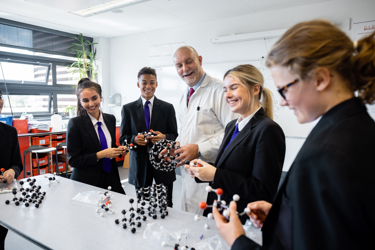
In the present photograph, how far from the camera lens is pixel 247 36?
4.70m

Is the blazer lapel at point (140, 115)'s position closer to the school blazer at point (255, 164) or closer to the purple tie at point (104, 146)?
the purple tie at point (104, 146)

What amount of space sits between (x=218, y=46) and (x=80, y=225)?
448 centimetres

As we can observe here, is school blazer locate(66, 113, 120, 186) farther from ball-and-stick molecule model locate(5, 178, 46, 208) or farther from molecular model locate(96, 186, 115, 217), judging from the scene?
molecular model locate(96, 186, 115, 217)

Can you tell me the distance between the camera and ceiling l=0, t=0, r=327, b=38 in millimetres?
4254

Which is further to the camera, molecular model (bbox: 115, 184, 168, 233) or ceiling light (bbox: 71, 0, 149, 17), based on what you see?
ceiling light (bbox: 71, 0, 149, 17)

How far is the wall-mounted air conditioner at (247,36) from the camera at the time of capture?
14.5 ft

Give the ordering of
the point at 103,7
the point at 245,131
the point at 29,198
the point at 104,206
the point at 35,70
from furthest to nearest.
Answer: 1. the point at 35,70
2. the point at 103,7
3. the point at 29,198
4. the point at 104,206
5. the point at 245,131

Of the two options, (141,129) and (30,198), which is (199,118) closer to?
(141,129)

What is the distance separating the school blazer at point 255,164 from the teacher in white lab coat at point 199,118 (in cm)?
59

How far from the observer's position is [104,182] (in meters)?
2.44

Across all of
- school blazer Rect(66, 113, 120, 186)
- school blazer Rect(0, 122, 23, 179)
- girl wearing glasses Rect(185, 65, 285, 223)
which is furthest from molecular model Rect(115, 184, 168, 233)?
school blazer Rect(0, 122, 23, 179)

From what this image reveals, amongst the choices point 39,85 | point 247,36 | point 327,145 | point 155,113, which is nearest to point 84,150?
point 155,113

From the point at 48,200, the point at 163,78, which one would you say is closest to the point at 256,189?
the point at 48,200

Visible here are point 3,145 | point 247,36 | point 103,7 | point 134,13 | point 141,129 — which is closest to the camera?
point 3,145
